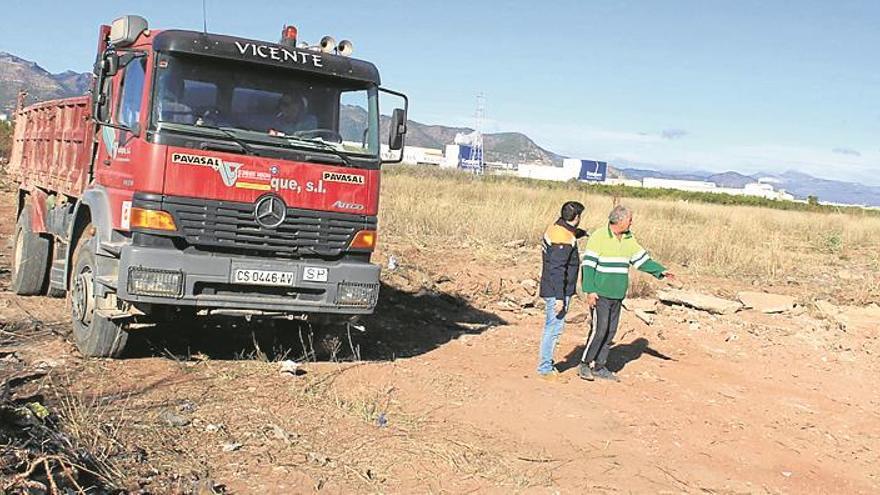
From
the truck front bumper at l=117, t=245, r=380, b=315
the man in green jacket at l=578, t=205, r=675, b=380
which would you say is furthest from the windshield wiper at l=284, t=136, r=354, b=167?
the man in green jacket at l=578, t=205, r=675, b=380

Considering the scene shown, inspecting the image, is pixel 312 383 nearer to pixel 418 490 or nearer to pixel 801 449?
pixel 418 490

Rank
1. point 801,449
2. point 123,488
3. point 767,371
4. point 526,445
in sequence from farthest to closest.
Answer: point 767,371 → point 801,449 → point 526,445 → point 123,488

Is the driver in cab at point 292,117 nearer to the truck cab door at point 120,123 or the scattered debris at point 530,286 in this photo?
the truck cab door at point 120,123

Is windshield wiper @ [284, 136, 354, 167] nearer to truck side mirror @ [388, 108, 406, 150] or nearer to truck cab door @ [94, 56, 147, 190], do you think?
truck side mirror @ [388, 108, 406, 150]

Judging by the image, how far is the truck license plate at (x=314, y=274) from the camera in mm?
7480

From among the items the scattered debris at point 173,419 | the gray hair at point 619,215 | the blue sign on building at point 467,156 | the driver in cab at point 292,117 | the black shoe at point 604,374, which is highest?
the blue sign on building at point 467,156

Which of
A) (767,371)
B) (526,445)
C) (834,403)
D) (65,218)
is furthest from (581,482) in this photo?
(65,218)

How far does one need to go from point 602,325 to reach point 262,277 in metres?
3.14

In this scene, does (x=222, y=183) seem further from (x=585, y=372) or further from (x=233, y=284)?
(x=585, y=372)

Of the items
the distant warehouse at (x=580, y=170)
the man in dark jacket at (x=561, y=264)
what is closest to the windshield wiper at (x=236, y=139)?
the man in dark jacket at (x=561, y=264)

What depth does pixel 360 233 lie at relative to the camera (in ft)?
25.5

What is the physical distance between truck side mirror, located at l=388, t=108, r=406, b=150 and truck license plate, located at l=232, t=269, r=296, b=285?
1547mm

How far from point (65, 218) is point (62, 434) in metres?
4.30

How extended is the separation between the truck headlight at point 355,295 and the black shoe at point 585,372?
83.8 inches
